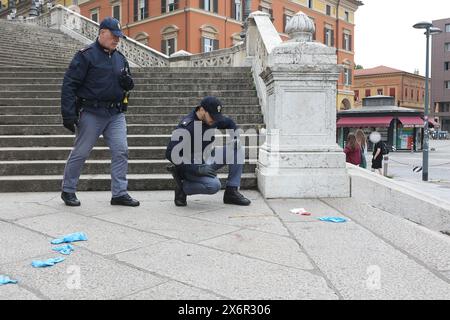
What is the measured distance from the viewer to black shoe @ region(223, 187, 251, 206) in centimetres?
492

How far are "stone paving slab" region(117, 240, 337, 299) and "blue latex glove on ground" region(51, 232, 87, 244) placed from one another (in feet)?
1.79

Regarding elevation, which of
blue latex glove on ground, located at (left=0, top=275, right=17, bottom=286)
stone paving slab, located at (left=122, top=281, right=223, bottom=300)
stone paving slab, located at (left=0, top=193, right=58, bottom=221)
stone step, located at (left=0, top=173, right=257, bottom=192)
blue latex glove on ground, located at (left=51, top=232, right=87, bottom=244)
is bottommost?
stone paving slab, located at (left=122, top=281, right=223, bottom=300)

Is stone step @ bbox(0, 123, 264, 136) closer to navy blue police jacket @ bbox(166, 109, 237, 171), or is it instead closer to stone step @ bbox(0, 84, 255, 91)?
stone step @ bbox(0, 84, 255, 91)

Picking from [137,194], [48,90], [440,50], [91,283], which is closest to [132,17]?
[48,90]

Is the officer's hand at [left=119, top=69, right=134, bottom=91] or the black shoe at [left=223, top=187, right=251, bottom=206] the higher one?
the officer's hand at [left=119, top=69, right=134, bottom=91]

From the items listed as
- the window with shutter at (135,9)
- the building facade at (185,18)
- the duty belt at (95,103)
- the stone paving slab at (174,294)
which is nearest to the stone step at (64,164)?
the duty belt at (95,103)

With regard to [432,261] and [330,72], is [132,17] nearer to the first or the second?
[330,72]

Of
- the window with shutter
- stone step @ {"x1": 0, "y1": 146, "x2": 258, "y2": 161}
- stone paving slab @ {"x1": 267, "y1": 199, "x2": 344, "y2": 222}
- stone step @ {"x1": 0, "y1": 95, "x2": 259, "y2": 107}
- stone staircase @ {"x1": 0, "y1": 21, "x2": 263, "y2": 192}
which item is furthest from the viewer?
the window with shutter

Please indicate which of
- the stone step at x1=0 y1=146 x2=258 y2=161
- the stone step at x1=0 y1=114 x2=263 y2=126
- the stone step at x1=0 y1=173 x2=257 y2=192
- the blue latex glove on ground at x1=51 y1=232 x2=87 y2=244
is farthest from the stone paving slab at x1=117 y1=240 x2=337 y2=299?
the stone step at x1=0 y1=114 x2=263 y2=126

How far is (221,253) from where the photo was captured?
10.6ft

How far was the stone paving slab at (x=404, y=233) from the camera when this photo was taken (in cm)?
320

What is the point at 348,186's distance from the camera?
5.34 metres

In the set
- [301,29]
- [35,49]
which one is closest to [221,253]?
[301,29]

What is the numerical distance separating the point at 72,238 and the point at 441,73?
8513 centimetres
